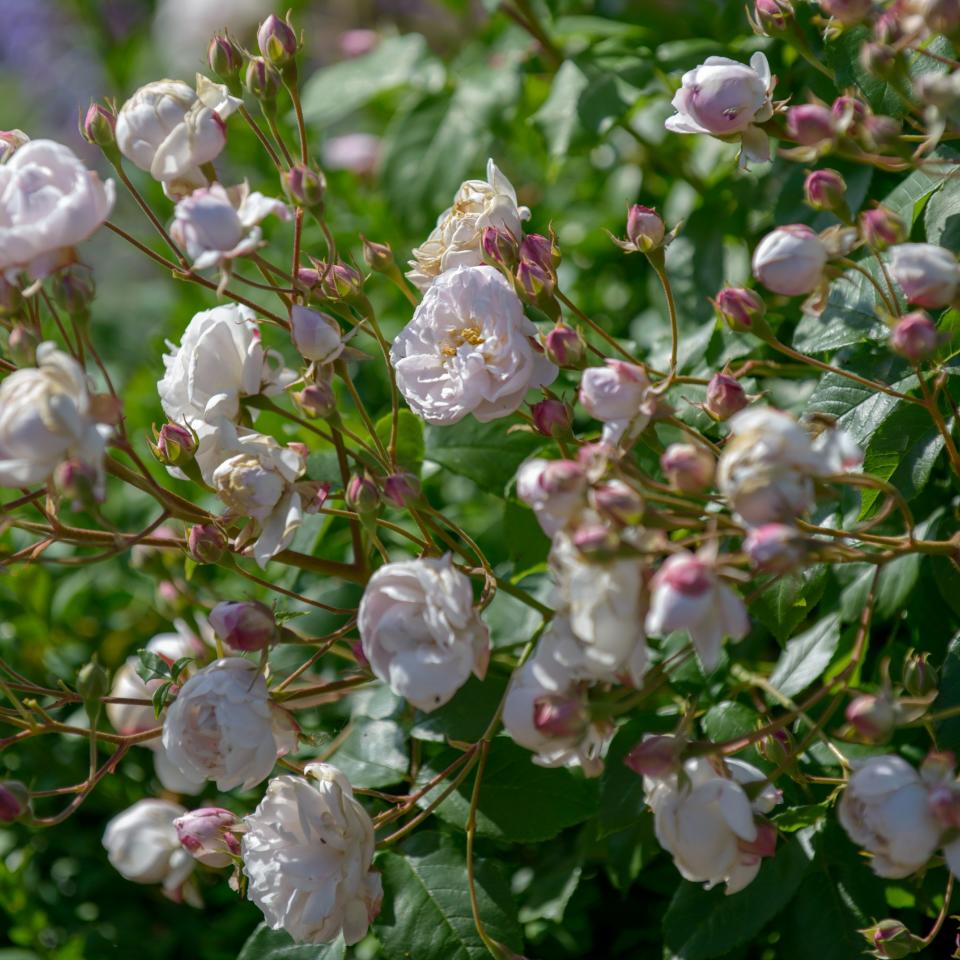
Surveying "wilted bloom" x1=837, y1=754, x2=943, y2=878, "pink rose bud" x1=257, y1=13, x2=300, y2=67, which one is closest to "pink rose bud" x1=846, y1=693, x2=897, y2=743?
"wilted bloom" x1=837, y1=754, x2=943, y2=878

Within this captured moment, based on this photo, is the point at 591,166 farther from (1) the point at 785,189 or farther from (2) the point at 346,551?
(2) the point at 346,551

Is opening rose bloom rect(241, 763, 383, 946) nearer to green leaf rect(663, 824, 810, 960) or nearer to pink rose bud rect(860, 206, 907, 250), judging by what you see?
green leaf rect(663, 824, 810, 960)

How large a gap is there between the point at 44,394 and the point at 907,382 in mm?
576

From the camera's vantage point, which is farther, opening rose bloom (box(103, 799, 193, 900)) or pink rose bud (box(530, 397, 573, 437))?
opening rose bloom (box(103, 799, 193, 900))

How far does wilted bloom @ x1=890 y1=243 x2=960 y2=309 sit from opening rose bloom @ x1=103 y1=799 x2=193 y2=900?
0.75 m

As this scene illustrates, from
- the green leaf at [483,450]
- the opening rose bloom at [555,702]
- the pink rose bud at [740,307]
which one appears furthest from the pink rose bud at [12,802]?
the pink rose bud at [740,307]

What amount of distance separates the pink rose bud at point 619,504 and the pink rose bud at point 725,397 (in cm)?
14

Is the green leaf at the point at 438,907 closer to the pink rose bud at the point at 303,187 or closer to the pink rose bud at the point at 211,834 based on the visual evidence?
the pink rose bud at the point at 211,834

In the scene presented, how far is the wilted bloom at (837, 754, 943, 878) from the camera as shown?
0.57m

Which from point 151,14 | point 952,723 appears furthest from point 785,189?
point 151,14

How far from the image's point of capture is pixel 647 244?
756 mm

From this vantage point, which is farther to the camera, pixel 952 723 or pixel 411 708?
pixel 411 708

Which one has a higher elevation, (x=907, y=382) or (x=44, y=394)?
(x=44, y=394)

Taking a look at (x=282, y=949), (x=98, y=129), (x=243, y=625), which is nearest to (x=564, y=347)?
(x=243, y=625)
